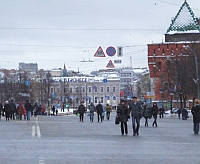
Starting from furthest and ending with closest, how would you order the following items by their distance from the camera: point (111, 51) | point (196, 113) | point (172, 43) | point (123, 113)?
point (172, 43), point (111, 51), point (196, 113), point (123, 113)

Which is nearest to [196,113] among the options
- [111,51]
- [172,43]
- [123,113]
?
[123,113]

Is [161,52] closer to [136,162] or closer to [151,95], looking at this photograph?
[151,95]

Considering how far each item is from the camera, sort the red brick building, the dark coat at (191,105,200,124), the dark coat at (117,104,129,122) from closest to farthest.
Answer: the dark coat at (117,104,129,122) < the dark coat at (191,105,200,124) < the red brick building

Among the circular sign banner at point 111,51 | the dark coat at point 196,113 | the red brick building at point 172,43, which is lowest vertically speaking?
the dark coat at point 196,113

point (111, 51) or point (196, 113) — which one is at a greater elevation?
point (111, 51)

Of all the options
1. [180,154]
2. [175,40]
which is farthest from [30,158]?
[175,40]

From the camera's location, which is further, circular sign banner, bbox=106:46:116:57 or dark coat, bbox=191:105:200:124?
circular sign banner, bbox=106:46:116:57

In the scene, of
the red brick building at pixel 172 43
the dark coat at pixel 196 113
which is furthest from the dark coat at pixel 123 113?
the red brick building at pixel 172 43

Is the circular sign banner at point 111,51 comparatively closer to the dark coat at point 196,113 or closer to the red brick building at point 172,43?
the dark coat at point 196,113

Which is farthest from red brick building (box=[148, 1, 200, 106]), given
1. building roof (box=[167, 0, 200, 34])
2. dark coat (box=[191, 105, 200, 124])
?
dark coat (box=[191, 105, 200, 124])

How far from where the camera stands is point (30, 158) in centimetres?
1783

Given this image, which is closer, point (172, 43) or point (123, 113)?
point (123, 113)

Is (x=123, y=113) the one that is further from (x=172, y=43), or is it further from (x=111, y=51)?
(x=172, y=43)

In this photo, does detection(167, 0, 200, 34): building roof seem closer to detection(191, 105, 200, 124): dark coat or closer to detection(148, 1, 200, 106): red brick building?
detection(148, 1, 200, 106): red brick building
